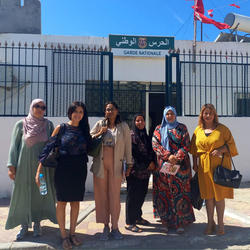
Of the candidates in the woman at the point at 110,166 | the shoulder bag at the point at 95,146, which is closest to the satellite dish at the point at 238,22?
the woman at the point at 110,166

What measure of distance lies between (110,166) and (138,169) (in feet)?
1.51

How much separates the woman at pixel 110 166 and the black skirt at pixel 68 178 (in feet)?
1.09

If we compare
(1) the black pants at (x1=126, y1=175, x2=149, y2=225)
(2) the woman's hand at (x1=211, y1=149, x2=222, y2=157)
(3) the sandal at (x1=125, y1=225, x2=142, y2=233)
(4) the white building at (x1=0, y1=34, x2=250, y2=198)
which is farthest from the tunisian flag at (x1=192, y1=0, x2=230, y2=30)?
(3) the sandal at (x1=125, y1=225, x2=142, y2=233)

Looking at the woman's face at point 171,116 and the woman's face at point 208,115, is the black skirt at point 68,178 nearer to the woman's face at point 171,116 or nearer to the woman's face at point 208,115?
the woman's face at point 171,116

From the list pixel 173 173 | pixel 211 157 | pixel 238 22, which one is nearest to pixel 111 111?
pixel 173 173

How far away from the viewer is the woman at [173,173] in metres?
3.62

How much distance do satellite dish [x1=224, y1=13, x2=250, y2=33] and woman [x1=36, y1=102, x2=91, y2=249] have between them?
35.0 feet

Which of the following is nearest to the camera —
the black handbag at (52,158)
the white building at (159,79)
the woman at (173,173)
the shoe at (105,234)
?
the black handbag at (52,158)

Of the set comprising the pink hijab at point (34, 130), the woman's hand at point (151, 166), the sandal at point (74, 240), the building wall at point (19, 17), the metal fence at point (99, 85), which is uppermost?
the building wall at point (19, 17)

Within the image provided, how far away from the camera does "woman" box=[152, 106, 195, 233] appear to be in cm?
362

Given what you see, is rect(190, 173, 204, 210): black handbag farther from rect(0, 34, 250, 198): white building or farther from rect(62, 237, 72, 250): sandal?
rect(0, 34, 250, 198): white building

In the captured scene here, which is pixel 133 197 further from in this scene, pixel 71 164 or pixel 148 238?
pixel 71 164

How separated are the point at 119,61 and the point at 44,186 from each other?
254 inches

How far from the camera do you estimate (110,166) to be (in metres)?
3.49
